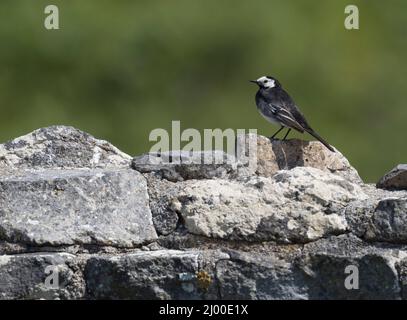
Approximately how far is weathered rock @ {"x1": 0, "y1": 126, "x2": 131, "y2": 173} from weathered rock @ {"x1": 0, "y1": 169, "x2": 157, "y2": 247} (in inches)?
9.8

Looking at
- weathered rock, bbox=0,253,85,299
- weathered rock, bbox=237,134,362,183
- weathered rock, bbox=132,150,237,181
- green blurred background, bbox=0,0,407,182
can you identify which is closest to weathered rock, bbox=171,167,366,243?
weathered rock, bbox=132,150,237,181

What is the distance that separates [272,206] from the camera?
4531 millimetres

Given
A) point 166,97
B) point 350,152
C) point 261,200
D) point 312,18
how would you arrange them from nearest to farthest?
point 261,200 → point 350,152 → point 166,97 → point 312,18

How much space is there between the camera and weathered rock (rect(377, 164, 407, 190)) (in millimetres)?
4777

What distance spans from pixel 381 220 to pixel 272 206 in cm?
36

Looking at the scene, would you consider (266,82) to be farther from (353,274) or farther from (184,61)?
(184,61)

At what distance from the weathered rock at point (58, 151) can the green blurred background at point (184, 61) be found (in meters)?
11.5

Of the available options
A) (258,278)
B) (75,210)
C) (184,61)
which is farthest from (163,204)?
(184,61)

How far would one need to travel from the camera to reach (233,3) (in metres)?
20.4

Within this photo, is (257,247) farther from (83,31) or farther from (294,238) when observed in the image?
(83,31)

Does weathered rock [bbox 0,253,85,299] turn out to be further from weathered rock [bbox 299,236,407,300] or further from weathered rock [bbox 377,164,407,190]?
weathered rock [bbox 377,164,407,190]

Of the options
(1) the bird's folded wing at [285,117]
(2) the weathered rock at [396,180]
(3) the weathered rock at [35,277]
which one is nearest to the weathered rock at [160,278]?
(3) the weathered rock at [35,277]
